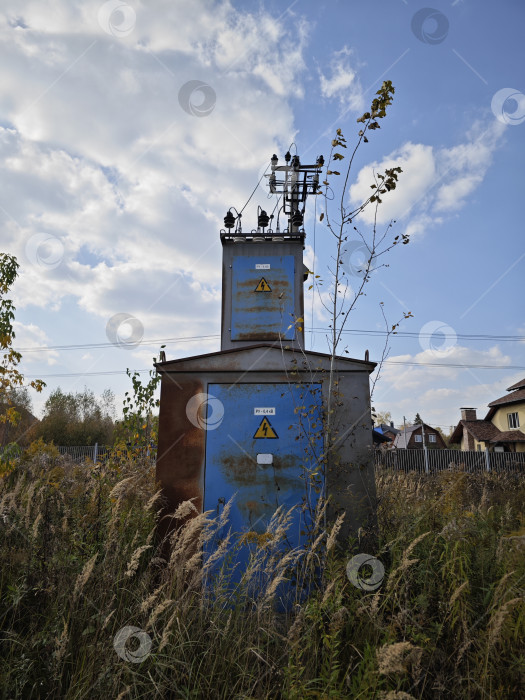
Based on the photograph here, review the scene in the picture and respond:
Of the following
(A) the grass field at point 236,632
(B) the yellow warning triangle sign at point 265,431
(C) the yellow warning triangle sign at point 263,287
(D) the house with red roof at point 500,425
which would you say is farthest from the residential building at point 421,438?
(A) the grass field at point 236,632

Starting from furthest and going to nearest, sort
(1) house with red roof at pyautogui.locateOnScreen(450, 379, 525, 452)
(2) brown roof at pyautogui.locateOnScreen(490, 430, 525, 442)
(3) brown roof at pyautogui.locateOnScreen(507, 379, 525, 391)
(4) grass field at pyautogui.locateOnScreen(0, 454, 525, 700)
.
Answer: (3) brown roof at pyautogui.locateOnScreen(507, 379, 525, 391) < (1) house with red roof at pyautogui.locateOnScreen(450, 379, 525, 452) < (2) brown roof at pyautogui.locateOnScreen(490, 430, 525, 442) < (4) grass field at pyautogui.locateOnScreen(0, 454, 525, 700)

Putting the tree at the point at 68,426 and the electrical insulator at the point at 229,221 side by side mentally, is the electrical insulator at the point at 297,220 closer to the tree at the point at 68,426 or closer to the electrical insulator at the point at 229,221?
the electrical insulator at the point at 229,221

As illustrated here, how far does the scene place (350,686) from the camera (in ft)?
7.66

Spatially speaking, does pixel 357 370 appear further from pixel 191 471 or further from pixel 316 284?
pixel 191 471

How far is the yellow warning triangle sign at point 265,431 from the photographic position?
14.3 feet

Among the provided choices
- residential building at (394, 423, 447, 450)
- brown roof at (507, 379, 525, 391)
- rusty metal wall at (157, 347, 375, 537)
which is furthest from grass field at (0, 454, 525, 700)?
residential building at (394, 423, 447, 450)

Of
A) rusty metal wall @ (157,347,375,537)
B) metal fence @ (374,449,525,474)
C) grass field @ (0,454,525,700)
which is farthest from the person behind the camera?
metal fence @ (374,449,525,474)

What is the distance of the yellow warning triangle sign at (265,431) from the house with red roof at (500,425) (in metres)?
25.9

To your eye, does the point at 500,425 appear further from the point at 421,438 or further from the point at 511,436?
the point at 421,438

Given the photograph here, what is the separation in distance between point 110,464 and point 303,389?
3911mm

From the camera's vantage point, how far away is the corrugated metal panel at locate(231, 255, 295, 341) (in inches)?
304

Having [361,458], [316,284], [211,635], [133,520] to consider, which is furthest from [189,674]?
[316,284]

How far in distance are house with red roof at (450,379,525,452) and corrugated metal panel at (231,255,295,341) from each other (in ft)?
76.9

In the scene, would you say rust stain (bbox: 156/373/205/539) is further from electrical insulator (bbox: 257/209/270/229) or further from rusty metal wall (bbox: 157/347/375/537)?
electrical insulator (bbox: 257/209/270/229)
